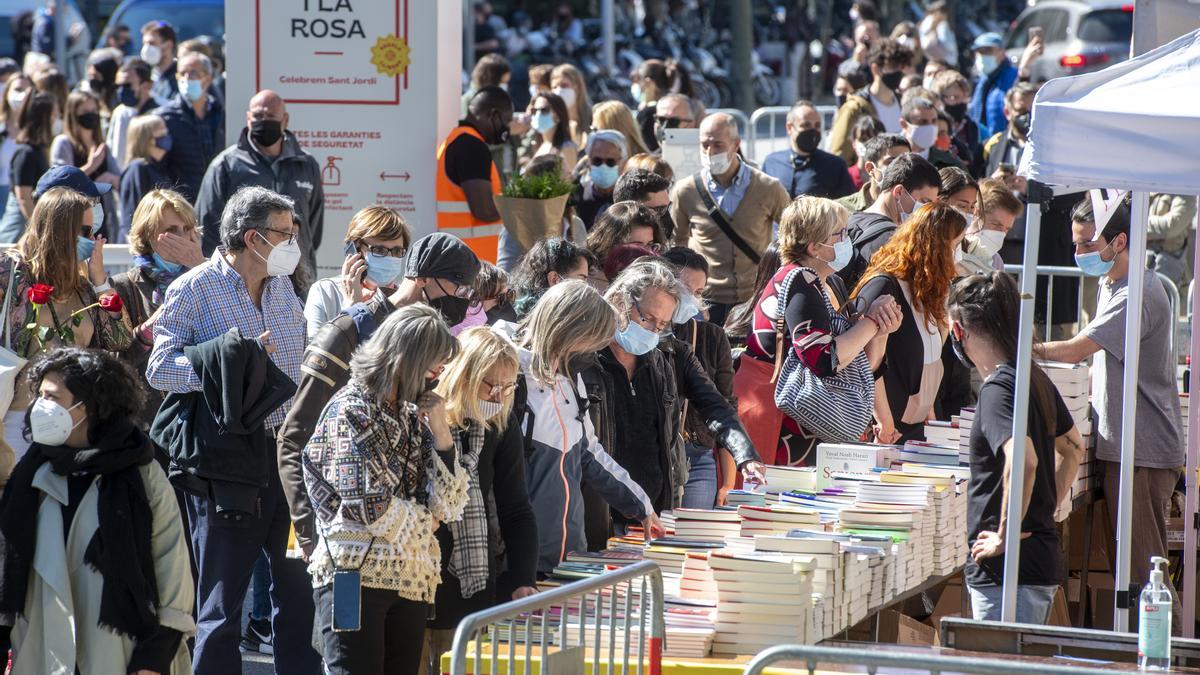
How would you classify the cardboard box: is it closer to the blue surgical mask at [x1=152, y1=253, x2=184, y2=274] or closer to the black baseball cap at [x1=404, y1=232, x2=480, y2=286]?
the black baseball cap at [x1=404, y1=232, x2=480, y2=286]

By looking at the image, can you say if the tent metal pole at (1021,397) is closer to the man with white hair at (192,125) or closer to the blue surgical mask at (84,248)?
the blue surgical mask at (84,248)

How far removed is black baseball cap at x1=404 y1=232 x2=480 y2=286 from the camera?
222 inches

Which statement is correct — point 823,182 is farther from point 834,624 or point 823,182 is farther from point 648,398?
point 834,624

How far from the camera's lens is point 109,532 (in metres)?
4.71

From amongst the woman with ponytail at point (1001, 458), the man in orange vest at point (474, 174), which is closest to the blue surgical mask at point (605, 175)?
the man in orange vest at point (474, 174)

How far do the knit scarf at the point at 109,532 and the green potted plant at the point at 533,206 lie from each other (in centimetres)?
461

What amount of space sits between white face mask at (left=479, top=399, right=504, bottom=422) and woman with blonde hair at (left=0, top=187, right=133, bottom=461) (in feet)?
6.68

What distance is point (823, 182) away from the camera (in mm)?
10875

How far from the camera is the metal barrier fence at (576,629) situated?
3.94m

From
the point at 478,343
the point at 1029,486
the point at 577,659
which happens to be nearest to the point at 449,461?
the point at 478,343

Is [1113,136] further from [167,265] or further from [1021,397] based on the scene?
[167,265]

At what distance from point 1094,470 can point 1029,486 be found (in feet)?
6.84

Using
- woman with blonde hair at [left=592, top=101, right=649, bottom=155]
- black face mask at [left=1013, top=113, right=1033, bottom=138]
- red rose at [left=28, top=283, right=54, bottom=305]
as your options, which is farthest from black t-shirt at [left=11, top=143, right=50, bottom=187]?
black face mask at [left=1013, top=113, right=1033, bottom=138]

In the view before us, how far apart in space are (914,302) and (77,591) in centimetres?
384
